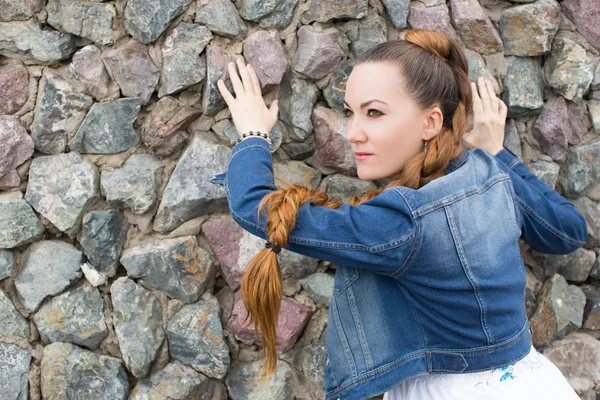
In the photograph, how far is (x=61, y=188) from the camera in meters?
1.92

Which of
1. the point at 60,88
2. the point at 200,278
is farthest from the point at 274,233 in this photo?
the point at 60,88

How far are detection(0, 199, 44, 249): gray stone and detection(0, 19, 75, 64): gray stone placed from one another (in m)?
0.46

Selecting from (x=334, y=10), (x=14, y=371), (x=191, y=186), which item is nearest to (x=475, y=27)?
(x=334, y=10)

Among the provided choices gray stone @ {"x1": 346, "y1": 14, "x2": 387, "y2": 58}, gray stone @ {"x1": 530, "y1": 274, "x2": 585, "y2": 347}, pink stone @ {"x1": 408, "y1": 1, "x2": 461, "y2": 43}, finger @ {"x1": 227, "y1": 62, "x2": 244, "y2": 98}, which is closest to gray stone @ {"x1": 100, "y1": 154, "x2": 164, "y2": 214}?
finger @ {"x1": 227, "y1": 62, "x2": 244, "y2": 98}

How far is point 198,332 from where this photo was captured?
6.45 ft

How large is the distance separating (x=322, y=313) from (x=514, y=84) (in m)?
1.09

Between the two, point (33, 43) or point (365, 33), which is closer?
point (33, 43)

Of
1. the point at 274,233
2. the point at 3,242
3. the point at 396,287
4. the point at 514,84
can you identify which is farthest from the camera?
the point at 514,84

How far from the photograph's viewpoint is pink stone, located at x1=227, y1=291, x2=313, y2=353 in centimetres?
200

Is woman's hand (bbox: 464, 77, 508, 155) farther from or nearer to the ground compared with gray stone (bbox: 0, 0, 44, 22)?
nearer to the ground

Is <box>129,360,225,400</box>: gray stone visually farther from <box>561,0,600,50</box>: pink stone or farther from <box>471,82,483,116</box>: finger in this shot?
<box>561,0,600,50</box>: pink stone

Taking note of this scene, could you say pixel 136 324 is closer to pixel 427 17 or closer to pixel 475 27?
pixel 427 17

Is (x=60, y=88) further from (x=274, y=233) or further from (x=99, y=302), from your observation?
(x=274, y=233)

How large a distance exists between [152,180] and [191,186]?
13cm
